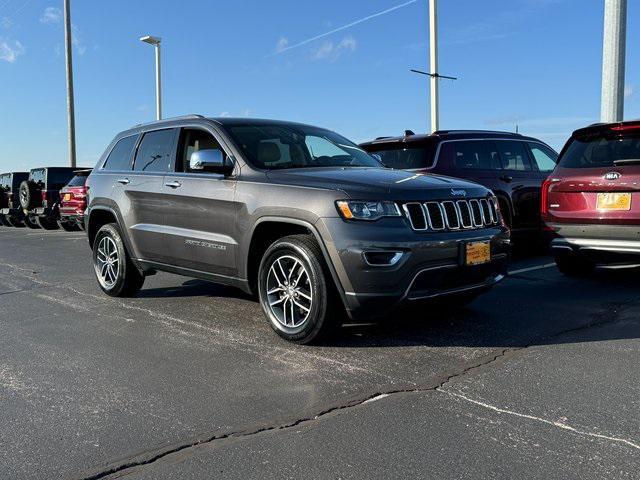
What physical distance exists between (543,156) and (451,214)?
5380 millimetres

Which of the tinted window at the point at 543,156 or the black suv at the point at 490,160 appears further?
the tinted window at the point at 543,156

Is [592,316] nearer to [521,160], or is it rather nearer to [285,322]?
[285,322]

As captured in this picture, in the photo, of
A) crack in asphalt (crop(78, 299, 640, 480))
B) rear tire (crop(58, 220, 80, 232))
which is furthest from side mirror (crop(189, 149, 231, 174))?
rear tire (crop(58, 220, 80, 232))

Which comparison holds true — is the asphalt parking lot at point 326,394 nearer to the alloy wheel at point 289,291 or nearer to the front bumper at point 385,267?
the alloy wheel at point 289,291

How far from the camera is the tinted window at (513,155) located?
8.66 m

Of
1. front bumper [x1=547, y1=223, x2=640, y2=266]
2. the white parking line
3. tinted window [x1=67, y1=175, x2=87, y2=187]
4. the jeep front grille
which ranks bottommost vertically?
the white parking line

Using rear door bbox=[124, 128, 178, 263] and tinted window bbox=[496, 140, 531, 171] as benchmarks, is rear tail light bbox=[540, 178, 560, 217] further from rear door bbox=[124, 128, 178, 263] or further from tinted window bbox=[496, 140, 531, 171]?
rear door bbox=[124, 128, 178, 263]

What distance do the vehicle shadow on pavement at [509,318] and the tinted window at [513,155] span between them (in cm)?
232

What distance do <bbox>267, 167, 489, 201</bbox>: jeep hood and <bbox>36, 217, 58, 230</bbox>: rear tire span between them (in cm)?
1668

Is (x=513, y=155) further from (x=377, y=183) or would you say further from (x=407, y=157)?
(x=377, y=183)

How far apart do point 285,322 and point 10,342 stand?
2.25m

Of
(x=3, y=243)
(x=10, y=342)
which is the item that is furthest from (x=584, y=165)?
(x=3, y=243)

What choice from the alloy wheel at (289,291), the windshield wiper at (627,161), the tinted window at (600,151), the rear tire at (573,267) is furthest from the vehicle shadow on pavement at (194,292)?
the windshield wiper at (627,161)

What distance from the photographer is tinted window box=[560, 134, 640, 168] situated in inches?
252
